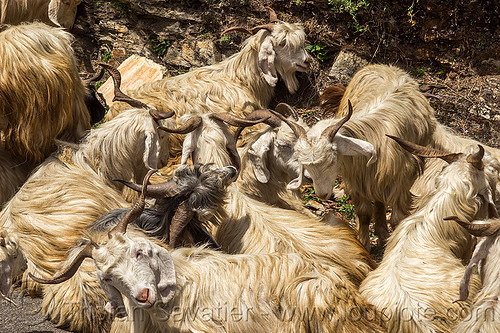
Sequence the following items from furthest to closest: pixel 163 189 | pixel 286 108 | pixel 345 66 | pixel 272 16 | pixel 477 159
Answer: pixel 345 66, pixel 272 16, pixel 286 108, pixel 477 159, pixel 163 189

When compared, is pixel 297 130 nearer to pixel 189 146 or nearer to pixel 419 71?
pixel 189 146

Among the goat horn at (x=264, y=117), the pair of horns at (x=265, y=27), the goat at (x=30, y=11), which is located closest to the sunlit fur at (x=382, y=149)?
the goat horn at (x=264, y=117)

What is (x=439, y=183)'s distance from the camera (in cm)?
535

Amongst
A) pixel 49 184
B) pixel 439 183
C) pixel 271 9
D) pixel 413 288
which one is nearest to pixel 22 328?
pixel 49 184

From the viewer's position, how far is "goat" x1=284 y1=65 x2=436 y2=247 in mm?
5754

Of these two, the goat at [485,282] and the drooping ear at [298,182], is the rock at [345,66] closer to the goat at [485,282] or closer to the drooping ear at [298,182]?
the drooping ear at [298,182]

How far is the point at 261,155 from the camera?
6.22 meters

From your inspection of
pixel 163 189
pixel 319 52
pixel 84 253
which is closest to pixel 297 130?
pixel 163 189

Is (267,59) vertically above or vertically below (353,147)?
below

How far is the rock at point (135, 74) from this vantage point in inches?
362

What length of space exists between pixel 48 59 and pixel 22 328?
2.18m

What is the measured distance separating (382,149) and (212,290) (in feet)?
8.22

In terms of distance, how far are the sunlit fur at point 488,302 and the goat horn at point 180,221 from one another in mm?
1934

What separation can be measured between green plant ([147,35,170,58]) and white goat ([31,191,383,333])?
538 centimetres
